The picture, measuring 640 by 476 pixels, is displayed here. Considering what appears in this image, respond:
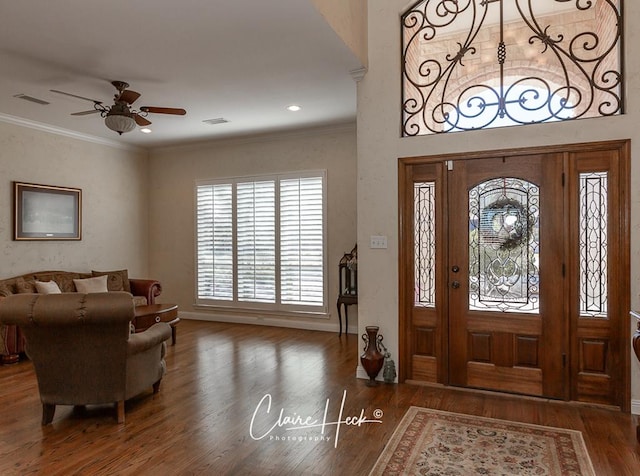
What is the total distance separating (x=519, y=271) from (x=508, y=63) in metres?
1.82

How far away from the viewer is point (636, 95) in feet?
10.5

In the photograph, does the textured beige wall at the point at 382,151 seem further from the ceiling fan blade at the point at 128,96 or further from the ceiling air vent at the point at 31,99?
the ceiling air vent at the point at 31,99

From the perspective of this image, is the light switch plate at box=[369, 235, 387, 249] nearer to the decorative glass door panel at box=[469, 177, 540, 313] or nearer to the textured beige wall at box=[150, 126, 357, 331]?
the decorative glass door panel at box=[469, 177, 540, 313]

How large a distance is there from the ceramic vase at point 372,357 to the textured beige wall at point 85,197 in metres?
4.72

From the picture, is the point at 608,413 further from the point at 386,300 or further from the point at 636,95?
the point at 636,95

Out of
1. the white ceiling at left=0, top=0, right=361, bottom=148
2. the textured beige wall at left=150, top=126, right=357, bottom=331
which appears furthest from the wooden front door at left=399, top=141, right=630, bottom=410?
the textured beige wall at left=150, top=126, right=357, bottom=331

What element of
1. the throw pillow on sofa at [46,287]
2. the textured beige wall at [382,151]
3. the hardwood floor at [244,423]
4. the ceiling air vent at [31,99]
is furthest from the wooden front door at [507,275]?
the throw pillow on sofa at [46,287]

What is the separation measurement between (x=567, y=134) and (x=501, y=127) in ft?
1.65

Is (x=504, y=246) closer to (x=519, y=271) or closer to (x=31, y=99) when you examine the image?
(x=519, y=271)

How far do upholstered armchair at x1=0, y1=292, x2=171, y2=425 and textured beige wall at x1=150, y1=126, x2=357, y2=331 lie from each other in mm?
3490

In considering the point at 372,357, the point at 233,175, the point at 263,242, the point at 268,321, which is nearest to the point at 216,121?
the point at 233,175

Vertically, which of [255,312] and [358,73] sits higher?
[358,73]

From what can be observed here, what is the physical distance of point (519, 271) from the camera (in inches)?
142

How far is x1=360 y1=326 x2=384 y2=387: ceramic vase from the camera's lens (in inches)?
151
